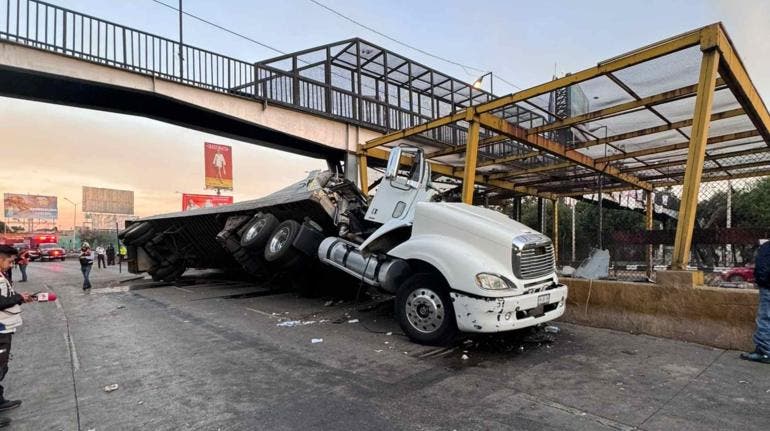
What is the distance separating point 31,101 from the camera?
1086cm

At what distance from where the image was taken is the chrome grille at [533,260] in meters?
5.02

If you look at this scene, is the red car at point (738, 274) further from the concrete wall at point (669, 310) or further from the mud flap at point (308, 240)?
the mud flap at point (308, 240)

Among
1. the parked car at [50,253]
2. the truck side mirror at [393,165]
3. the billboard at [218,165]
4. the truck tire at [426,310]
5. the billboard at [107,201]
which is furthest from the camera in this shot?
the billboard at [107,201]

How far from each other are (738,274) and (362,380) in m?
10.1

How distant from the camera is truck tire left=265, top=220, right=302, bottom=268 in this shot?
807 centimetres

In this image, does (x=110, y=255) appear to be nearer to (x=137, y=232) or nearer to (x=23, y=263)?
(x=23, y=263)

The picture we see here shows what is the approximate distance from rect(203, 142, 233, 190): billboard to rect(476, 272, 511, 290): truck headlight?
38681mm

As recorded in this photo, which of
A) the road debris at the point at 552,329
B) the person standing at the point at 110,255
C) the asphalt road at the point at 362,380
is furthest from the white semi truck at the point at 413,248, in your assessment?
the person standing at the point at 110,255

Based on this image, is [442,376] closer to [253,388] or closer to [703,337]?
[253,388]

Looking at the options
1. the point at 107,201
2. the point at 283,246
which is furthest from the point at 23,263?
the point at 107,201

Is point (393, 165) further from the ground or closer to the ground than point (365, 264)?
further from the ground

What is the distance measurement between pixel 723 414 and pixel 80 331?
7991 millimetres

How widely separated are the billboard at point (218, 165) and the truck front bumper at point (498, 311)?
38.6 metres

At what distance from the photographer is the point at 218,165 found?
40.4m
